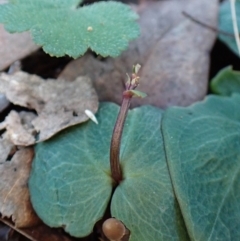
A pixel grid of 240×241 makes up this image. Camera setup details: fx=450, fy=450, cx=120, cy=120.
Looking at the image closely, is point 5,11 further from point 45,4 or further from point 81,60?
point 81,60

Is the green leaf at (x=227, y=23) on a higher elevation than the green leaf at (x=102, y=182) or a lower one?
higher

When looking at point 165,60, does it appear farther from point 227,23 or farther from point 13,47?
point 13,47

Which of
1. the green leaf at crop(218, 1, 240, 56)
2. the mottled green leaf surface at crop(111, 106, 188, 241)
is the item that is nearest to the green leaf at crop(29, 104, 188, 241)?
the mottled green leaf surface at crop(111, 106, 188, 241)

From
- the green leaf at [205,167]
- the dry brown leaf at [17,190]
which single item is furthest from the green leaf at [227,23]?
the dry brown leaf at [17,190]

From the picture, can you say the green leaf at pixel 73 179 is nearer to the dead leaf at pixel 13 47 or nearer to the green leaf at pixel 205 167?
the green leaf at pixel 205 167

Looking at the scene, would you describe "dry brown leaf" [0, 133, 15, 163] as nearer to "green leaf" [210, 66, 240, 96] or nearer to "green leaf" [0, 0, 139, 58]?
"green leaf" [0, 0, 139, 58]
